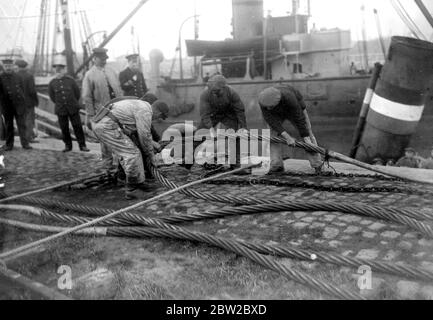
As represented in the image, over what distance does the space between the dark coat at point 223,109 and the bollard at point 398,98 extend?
3.09 meters

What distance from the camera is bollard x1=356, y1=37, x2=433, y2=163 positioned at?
743 cm

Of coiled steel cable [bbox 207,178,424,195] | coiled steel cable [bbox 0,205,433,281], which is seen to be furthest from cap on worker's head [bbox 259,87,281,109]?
coiled steel cable [bbox 0,205,433,281]

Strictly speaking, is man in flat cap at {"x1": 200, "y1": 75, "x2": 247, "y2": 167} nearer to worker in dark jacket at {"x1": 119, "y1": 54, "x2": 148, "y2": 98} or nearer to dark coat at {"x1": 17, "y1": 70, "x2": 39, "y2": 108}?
worker in dark jacket at {"x1": 119, "y1": 54, "x2": 148, "y2": 98}

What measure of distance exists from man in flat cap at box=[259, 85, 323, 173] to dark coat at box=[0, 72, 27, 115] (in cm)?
567

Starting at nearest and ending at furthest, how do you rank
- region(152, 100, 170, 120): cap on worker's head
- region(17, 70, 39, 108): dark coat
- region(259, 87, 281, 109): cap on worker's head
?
region(152, 100, 170, 120): cap on worker's head < region(259, 87, 281, 109): cap on worker's head < region(17, 70, 39, 108): dark coat

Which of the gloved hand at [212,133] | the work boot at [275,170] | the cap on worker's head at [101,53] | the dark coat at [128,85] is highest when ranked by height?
the cap on worker's head at [101,53]

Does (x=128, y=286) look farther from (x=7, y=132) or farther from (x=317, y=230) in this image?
(x=7, y=132)

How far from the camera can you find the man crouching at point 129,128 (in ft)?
17.3

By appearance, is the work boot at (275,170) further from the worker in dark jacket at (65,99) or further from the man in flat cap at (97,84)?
the worker in dark jacket at (65,99)

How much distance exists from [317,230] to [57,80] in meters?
6.64

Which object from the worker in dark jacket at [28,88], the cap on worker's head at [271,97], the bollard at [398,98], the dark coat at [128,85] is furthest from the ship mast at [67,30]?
the bollard at [398,98]

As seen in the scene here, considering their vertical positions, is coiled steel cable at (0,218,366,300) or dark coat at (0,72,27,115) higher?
dark coat at (0,72,27,115)

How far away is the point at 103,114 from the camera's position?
537cm

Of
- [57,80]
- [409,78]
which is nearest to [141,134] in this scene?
[57,80]
